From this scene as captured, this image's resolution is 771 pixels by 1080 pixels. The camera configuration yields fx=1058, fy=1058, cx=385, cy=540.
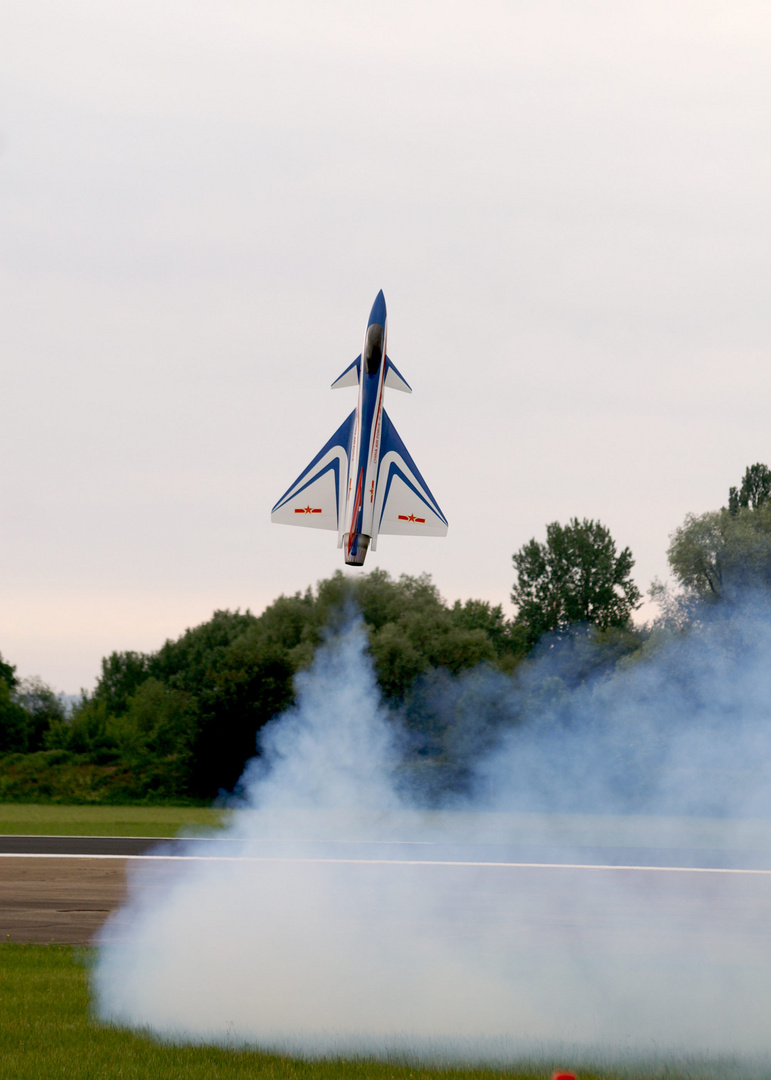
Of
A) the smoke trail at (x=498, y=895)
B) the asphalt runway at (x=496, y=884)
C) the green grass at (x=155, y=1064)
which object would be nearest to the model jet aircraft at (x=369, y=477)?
the smoke trail at (x=498, y=895)

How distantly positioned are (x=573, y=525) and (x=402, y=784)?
2805 inches

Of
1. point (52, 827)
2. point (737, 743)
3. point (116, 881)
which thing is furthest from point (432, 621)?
point (737, 743)

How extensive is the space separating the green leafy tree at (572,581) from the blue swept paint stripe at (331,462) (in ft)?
240

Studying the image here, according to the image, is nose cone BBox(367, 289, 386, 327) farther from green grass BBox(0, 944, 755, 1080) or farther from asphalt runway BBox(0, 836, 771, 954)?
asphalt runway BBox(0, 836, 771, 954)

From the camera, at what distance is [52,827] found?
50.2 meters

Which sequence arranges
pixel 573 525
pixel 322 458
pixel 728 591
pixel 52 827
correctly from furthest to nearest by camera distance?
pixel 573 525 < pixel 52 827 < pixel 728 591 < pixel 322 458

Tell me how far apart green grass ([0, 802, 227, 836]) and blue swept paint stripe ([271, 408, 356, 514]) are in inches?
1189

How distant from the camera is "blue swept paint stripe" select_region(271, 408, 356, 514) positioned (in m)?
21.6

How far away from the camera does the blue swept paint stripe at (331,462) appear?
21.6 m

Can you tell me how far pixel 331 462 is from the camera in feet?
71.7

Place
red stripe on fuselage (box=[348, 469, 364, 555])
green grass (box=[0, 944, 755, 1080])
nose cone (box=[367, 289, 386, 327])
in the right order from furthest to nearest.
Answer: nose cone (box=[367, 289, 386, 327]) < red stripe on fuselage (box=[348, 469, 364, 555]) < green grass (box=[0, 944, 755, 1080])

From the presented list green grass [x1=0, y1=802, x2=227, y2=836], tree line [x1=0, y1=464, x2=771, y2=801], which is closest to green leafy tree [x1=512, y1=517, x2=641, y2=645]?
tree line [x1=0, y1=464, x2=771, y2=801]

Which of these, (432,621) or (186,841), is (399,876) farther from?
(432,621)

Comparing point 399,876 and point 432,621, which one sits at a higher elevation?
point 432,621
